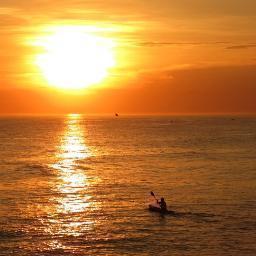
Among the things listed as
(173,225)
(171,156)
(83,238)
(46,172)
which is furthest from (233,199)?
(171,156)

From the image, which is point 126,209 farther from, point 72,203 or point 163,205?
point 72,203

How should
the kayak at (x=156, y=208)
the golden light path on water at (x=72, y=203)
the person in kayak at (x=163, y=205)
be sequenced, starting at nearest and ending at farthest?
1. the golden light path on water at (x=72, y=203)
2. the person in kayak at (x=163, y=205)
3. the kayak at (x=156, y=208)

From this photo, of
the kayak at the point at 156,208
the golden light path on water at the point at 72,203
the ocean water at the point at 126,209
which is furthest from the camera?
the kayak at the point at 156,208

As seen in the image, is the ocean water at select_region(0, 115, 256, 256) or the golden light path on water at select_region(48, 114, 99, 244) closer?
the ocean water at select_region(0, 115, 256, 256)

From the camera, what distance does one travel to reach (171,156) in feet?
371

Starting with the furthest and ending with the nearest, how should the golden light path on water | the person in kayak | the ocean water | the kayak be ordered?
1. the kayak
2. the person in kayak
3. the golden light path on water
4. the ocean water

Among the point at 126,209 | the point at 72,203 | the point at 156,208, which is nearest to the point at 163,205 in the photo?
the point at 156,208

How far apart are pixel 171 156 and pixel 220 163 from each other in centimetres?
1805

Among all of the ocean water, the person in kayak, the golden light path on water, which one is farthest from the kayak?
the golden light path on water

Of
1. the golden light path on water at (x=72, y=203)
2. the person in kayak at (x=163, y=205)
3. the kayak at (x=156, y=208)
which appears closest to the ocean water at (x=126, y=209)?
the golden light path on water at (x=72, y=203)

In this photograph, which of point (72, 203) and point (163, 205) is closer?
point (163, 205)

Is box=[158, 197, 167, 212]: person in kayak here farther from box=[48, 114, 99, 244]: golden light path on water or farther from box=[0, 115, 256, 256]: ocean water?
box=[48, 114, 99, 244]: golden light path on water

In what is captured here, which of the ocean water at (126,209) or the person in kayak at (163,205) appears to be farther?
the person in kayak at (163,205)

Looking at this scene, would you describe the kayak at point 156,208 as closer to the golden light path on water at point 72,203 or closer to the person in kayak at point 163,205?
the person in kayak at point 163,205
